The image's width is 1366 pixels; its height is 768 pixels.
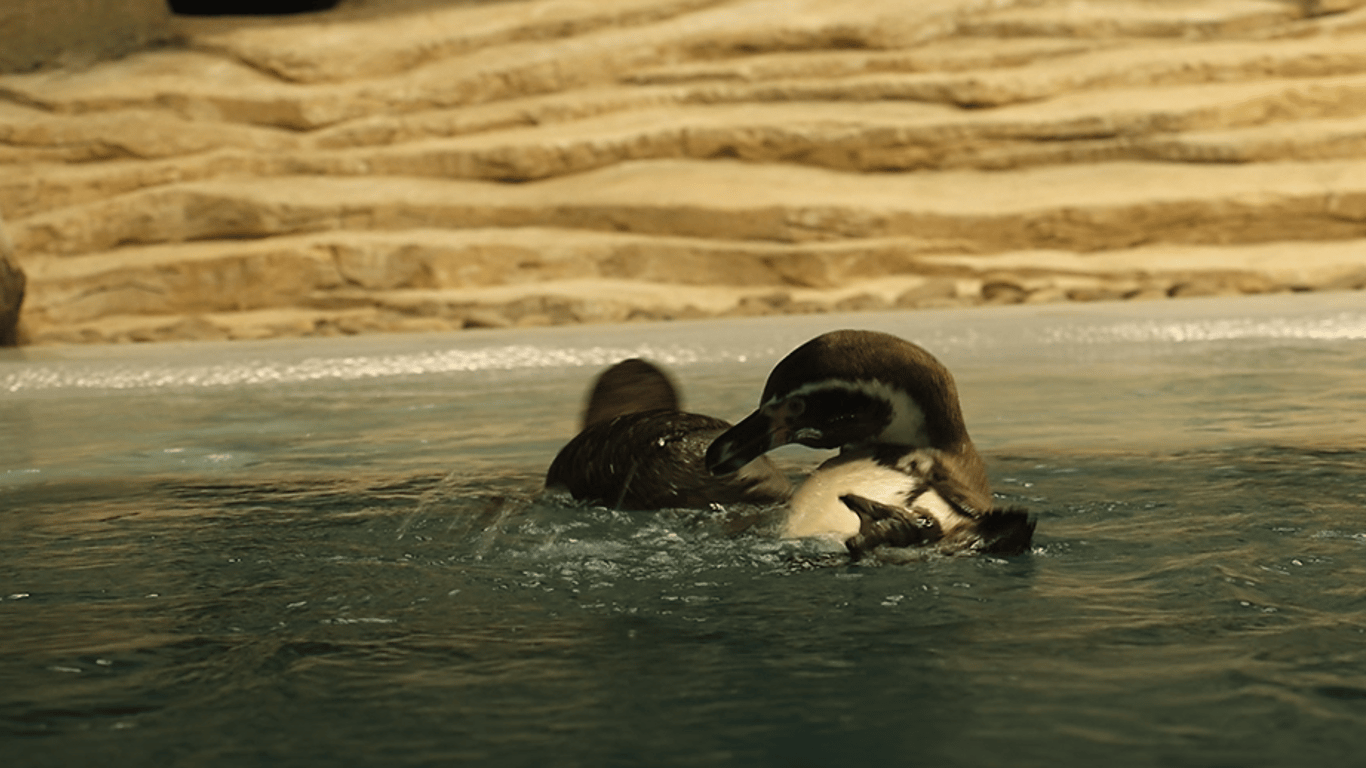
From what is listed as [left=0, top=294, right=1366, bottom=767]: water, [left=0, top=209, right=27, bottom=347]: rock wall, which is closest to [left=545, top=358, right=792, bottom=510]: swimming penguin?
[left=0, top=294, right=1366, bottom=767]: water

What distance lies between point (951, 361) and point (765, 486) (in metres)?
3.60

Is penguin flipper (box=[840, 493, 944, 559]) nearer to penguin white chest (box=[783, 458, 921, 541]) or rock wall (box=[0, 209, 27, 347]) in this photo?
penguin white chest (box=[783, 458, 921, 541])

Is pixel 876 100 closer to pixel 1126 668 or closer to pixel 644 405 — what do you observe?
pixel 644 405

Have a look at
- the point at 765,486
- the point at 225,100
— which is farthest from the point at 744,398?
the point at 225,100

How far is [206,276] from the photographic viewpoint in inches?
419

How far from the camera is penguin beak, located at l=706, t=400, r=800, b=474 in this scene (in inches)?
101

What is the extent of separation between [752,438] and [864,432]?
0.63ft

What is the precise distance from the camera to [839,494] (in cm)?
246

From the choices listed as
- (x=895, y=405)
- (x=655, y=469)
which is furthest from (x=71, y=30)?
(x=895, y=405)

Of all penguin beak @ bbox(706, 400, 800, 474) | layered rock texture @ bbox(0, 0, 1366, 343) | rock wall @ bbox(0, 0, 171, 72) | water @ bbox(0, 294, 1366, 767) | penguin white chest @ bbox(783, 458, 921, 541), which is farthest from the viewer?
rock wall @ bbox(0, 0, 171, 72)

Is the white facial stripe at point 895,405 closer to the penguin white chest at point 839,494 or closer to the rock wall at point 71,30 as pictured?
the penguin white chest at point 839,494

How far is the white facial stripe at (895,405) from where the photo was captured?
252 centimetres

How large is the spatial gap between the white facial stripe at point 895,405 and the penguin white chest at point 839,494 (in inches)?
2.8

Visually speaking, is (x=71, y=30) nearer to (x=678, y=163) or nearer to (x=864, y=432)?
(x=678, y=163)
